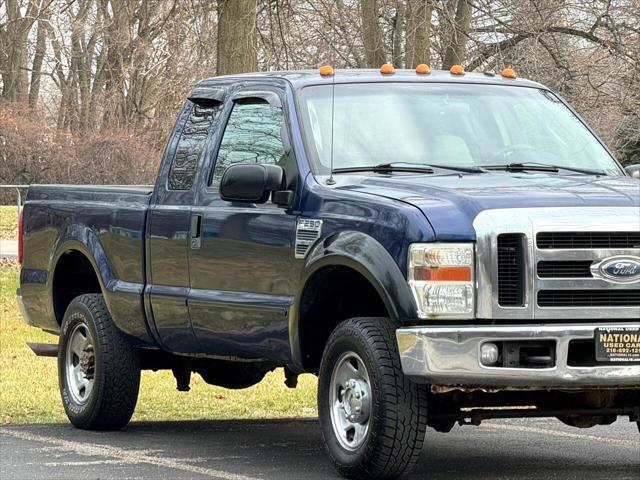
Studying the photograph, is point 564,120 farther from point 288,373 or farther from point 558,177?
point 288,373

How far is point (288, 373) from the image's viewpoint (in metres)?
9.33

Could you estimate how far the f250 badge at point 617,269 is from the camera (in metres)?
7.02

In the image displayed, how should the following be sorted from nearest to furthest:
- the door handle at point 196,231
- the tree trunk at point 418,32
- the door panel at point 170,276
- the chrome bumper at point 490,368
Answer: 1. the chrome bumper at point 490,368
2. the door handle at point 196,231
3. the door panel at point 170,276
4. the tree trunk at point 418,32

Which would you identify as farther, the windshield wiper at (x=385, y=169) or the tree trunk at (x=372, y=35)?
the tree trunk at (x=372, y=35)

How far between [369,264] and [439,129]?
4.67 ft

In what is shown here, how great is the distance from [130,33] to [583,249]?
34.2m

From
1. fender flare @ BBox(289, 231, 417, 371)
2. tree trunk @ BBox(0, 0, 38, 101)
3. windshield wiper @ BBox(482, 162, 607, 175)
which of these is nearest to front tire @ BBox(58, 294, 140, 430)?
fender flare @ BBox(289, 231, 417, 371)

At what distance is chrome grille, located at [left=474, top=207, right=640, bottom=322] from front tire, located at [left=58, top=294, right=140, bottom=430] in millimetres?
3280

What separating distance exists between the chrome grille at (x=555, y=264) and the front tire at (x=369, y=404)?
511 mm

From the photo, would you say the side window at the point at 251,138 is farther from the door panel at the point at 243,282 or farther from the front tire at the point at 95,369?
the front tire at the point at 95,369

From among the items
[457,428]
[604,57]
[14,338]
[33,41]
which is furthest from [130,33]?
[457,428]

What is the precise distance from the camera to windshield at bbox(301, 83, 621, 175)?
8.24 meters

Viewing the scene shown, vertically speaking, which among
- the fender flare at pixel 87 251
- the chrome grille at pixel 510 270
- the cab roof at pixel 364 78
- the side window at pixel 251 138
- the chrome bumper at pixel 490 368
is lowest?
the chrome bumper at pixel 490 368

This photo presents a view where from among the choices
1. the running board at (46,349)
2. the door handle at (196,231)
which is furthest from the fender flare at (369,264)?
the running board at (46,349)
